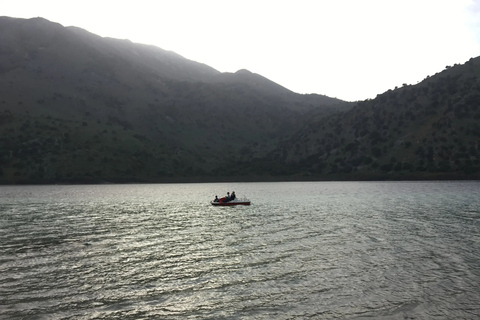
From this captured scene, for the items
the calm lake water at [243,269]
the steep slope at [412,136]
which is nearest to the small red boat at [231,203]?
the calm lake water at [243,269]

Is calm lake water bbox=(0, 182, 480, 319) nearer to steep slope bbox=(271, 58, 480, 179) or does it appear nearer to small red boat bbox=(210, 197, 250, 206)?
small red boat bbox=(210, 197, 250, 206)

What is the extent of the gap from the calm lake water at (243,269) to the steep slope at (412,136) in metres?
110

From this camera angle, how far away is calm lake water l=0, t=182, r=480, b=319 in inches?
682

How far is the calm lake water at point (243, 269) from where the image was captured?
56.9ft

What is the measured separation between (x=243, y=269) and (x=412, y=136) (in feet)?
514

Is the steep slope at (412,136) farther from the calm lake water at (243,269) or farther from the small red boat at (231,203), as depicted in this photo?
the calm lake water at (243,269)

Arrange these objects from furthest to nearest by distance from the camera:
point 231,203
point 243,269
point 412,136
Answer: point 412,136 < point 231,203 < point 243,269

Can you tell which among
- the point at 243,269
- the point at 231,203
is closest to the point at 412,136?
the point at 231,203

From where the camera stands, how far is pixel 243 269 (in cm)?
2425

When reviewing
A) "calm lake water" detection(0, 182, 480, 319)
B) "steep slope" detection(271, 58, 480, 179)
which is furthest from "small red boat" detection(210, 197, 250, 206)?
"steep slope" detection(271, 58, 480, 179)

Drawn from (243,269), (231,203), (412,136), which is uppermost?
(412,136)

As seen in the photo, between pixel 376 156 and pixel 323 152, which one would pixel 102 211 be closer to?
pixel 376 156

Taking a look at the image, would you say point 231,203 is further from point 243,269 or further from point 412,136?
point 412,136

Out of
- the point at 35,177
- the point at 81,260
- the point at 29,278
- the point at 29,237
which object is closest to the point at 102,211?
the point at 29,237
